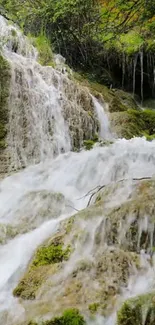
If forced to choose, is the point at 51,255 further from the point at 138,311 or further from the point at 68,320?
the point at 138,311

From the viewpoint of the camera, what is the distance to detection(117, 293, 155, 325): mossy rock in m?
3.03

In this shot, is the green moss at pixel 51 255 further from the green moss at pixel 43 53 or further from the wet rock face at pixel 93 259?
the green moss at pixel 43 53

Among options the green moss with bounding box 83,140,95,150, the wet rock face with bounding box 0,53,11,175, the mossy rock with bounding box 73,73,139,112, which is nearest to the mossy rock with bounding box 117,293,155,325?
the wet rock face with bounding box 0,53,11,175

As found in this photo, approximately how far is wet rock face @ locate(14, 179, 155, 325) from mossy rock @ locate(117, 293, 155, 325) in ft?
0.20

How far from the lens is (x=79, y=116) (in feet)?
27.5

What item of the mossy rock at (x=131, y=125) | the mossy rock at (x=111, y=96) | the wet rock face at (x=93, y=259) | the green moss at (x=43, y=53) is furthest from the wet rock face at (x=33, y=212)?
the green moss at (x=43, y=53)

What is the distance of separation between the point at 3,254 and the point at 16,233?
409 millimetres

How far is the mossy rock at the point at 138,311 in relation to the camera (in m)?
3.03

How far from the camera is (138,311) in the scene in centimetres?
308

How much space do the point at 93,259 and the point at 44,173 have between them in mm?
3276

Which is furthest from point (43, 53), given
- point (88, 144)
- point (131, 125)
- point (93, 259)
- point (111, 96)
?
point (93, 259)

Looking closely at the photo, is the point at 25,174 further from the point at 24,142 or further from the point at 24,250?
the point at 24,250

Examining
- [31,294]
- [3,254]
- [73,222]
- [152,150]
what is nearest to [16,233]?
[3,254]

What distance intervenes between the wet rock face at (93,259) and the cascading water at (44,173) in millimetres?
61
